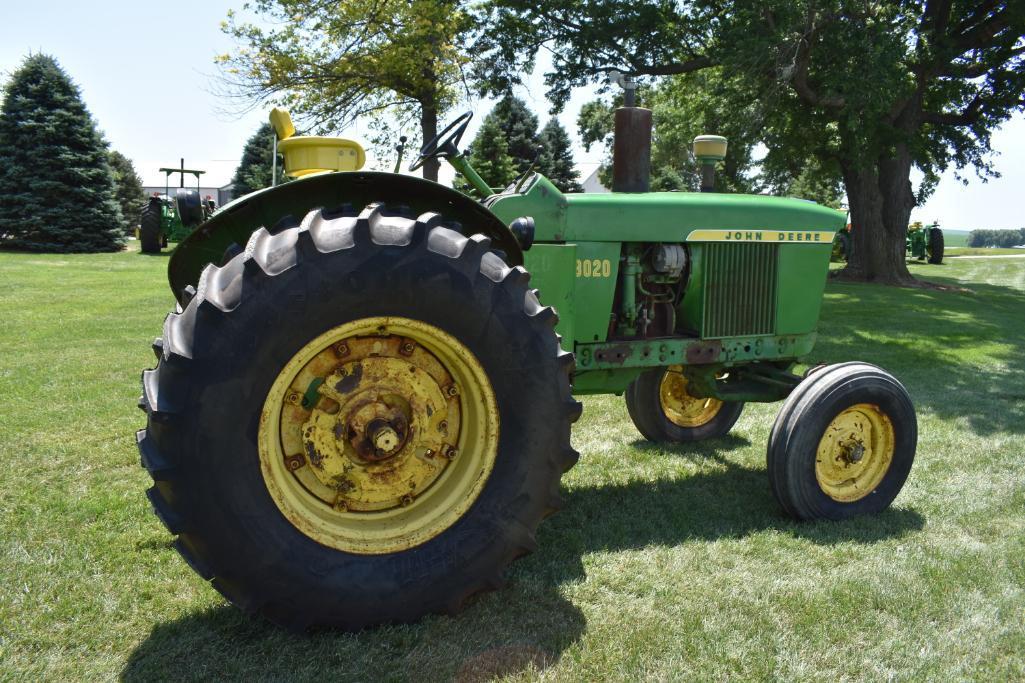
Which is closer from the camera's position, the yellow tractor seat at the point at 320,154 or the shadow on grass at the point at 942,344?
the yellow tractor seat at the point at 320,154

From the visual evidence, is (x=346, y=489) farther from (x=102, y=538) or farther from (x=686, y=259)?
(x=686, y=259)

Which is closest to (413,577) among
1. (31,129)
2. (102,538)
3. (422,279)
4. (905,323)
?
(422,279)

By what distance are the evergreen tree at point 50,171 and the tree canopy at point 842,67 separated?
42.9 feet

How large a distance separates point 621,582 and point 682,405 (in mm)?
2169

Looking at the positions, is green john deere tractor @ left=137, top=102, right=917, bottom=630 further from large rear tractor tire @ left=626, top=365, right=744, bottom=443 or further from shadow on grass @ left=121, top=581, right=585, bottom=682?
large rear tractor tire @ left=626, top=365, right=744, bottom=443

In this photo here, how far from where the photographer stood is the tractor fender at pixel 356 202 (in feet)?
8.96

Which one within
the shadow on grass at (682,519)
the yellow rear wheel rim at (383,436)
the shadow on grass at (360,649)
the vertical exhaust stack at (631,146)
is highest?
the vertical exhaust stack at (631,146)

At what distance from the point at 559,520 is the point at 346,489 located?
131cm

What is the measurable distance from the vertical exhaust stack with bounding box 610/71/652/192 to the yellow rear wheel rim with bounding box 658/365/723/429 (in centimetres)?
133

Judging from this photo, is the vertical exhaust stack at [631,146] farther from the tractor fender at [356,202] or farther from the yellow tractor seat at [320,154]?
the yellow tractor seat at [320,154]

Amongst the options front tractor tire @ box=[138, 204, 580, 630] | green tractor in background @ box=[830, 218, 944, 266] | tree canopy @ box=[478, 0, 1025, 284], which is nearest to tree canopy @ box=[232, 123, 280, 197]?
tree canopy @ box=[478, 0, 1025, 284]

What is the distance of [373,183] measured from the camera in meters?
2.78

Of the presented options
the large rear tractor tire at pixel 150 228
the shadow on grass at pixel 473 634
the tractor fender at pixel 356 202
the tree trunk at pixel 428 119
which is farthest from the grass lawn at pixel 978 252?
the tractor fender at pixel 356 202

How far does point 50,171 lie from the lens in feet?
72.3
